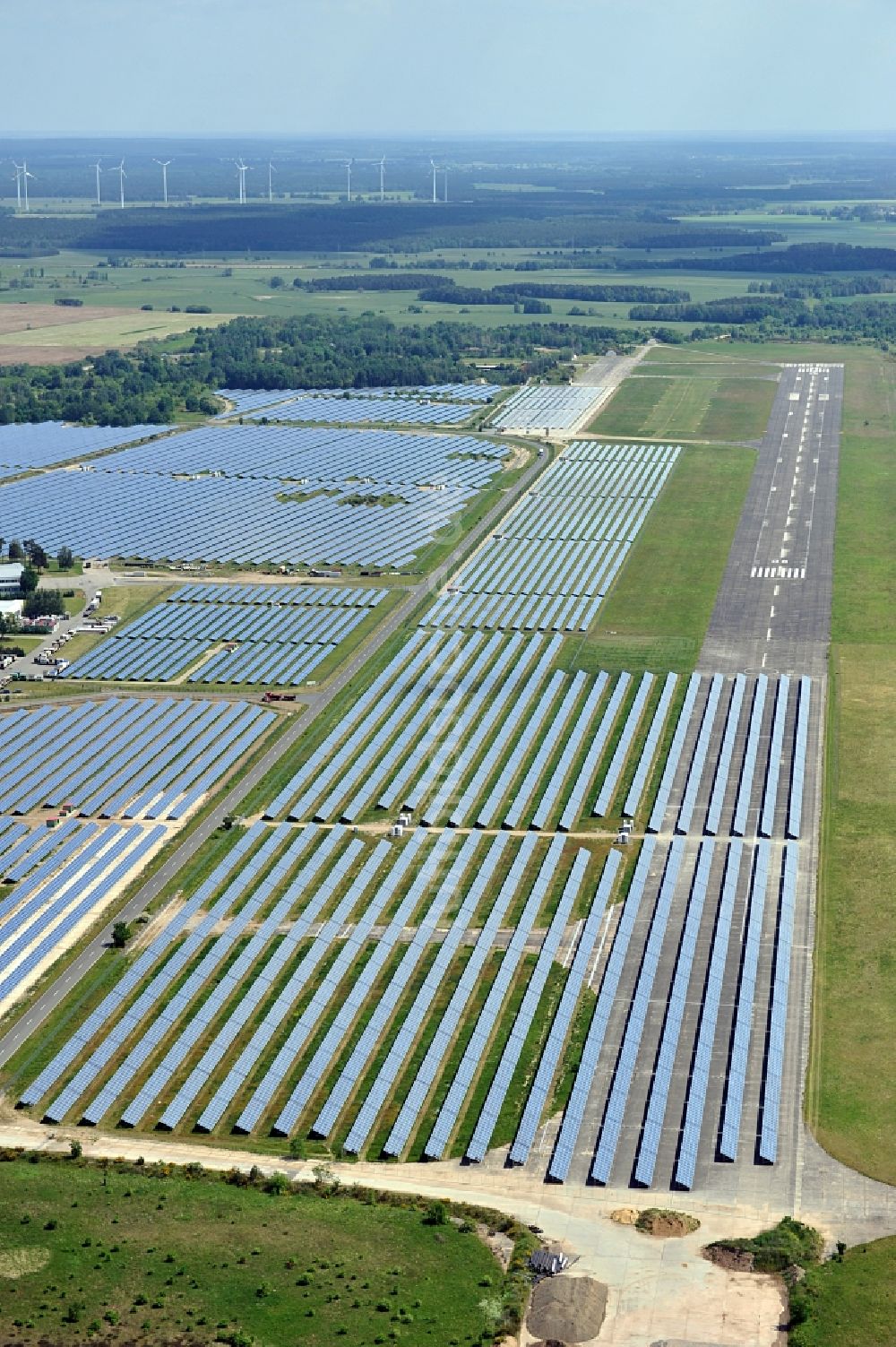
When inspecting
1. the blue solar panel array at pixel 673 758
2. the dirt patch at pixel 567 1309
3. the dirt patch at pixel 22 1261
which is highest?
the blue solar panel array at pixel 673 758

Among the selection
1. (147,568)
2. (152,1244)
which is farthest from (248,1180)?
(147,568)

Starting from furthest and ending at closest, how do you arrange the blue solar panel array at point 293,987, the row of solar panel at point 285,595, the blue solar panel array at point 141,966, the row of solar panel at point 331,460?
the row of solar panel at point 331,460
the row of solar panel at point 285,595
the blue solar panel array at point 141,966
the blue solar panel array at point 293,987

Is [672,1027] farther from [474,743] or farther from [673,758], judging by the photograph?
[474,743]

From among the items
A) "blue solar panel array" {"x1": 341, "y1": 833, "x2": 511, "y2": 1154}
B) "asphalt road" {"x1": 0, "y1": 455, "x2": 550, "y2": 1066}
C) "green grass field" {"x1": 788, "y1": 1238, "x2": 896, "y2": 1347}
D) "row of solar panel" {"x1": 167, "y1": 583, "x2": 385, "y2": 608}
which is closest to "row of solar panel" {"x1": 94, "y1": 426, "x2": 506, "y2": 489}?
"asphalt road" {"x1": 0, "y1": 455, "x2": 550, "y2": 1066}

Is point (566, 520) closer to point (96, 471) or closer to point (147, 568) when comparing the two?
point (147, 568)

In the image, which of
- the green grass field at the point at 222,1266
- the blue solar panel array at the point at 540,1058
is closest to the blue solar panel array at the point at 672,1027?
the blue solar panel array at the point at 540,1058

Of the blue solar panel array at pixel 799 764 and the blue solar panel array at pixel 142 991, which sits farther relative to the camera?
the blue solar panel array at pixel 799 764

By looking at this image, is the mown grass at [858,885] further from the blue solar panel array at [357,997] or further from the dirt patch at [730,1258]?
the blue solar panel array at [357,997]
